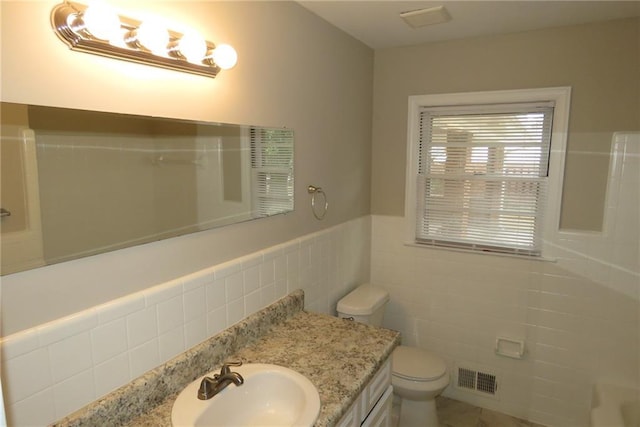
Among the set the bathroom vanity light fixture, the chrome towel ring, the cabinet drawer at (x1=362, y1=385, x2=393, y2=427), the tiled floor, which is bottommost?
the tiled floor

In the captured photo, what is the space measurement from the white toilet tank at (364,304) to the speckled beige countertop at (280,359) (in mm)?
450

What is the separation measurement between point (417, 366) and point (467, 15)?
2.03m

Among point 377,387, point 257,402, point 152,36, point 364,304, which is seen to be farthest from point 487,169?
point 152,36

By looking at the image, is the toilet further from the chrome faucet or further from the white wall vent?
the chrome faucet

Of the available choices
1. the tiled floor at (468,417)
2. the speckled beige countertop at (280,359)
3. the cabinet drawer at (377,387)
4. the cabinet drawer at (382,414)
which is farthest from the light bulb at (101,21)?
the tiled floor at (468,417)

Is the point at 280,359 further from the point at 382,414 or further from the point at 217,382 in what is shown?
the point at 382,414

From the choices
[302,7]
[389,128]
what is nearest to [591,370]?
[389,128]

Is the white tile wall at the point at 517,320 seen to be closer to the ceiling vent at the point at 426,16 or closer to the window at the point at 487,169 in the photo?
the window at the point at 487,169

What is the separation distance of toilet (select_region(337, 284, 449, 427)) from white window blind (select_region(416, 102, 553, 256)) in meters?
0.71

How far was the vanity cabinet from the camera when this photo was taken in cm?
153

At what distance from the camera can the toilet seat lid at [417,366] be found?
2.40 meters

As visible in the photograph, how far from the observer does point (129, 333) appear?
49.8 inches

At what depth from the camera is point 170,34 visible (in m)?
1.26

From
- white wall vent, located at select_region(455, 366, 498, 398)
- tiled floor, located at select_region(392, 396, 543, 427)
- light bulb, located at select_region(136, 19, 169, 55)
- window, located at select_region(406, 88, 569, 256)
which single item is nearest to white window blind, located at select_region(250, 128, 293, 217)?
light bulb, located at select_region(136, 19, 169, 55)
